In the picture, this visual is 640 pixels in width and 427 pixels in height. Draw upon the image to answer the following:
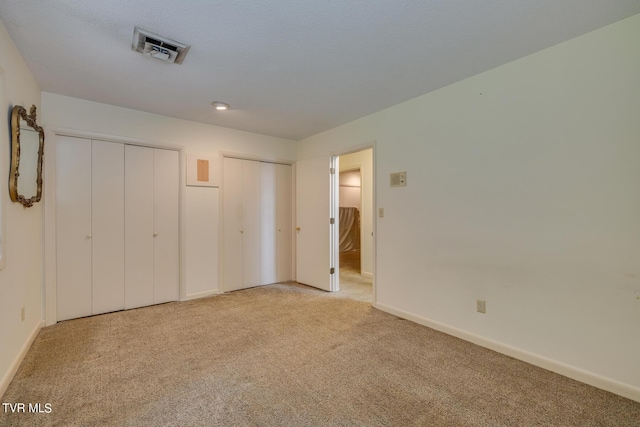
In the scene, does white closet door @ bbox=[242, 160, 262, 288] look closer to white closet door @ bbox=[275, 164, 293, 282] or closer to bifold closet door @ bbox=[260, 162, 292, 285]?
bifold closet door @ bbox=[260, 162, 292, 285]

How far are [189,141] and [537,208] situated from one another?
3732 mm

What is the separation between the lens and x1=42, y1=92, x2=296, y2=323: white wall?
9.64 feet

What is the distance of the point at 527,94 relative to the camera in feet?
7.20

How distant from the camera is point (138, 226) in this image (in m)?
3.38

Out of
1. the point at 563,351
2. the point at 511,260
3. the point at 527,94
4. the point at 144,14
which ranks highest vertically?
the point at 144,14

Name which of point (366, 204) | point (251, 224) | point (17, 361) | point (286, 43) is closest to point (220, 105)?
→ point (286, 43)

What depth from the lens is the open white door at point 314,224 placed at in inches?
161

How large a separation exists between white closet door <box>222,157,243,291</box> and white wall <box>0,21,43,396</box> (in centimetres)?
189

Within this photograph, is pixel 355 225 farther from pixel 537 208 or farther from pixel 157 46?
pixel 157 46

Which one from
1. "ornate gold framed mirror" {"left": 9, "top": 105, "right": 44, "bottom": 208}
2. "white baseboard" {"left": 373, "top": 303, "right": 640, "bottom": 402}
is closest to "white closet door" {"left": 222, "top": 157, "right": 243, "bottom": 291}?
"ornate gold framed mirror" {"left": 9, "top": 105, "right": 44, "bottom": 208}

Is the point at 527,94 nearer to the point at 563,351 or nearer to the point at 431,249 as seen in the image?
the point at 431,249

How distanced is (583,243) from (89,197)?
14.4ft

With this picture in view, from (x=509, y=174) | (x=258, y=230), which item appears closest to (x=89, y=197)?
(x=258, y=230)

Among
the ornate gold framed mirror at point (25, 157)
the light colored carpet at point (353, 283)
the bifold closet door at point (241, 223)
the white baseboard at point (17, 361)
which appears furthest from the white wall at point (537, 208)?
the ornate gold framed mirror at point (25, 157)
